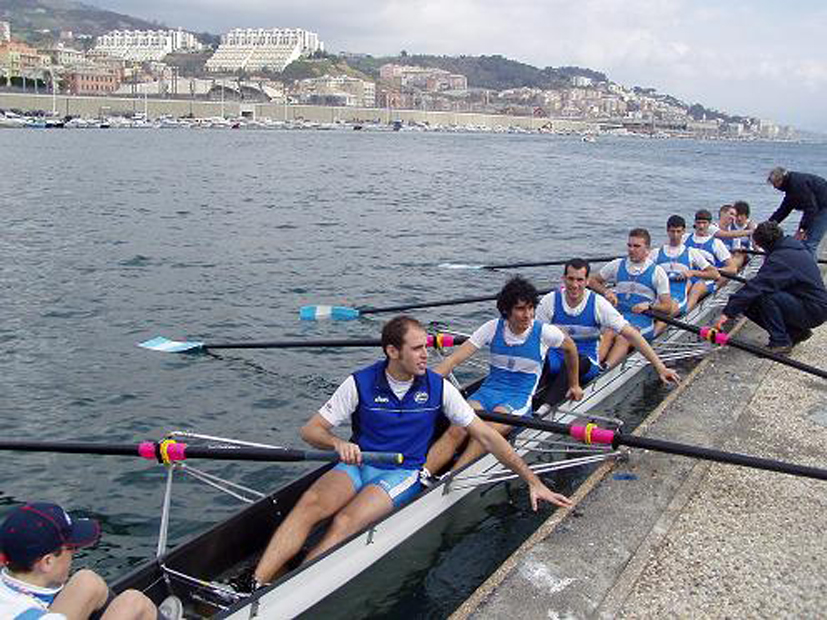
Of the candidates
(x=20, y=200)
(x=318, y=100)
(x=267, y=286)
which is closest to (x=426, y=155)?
(x=20, y=200)

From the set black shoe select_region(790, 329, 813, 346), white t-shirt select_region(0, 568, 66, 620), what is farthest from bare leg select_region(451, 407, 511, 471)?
black shoe select_region(790, 329, 813, 346)

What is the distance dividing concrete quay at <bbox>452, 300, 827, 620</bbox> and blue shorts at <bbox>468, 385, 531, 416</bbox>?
0.96 metres

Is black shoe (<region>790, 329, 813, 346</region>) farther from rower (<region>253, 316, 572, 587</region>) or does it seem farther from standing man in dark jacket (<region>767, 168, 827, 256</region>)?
rower (<region>253, 316, 572, 587</region>)

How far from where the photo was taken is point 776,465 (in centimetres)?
559

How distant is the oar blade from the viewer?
12741mm

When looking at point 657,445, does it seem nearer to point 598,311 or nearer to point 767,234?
point 598,311

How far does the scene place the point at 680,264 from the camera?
434 inches

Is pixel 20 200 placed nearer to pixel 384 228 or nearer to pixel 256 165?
pixel 384 228

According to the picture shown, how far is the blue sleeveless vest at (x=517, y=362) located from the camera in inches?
272

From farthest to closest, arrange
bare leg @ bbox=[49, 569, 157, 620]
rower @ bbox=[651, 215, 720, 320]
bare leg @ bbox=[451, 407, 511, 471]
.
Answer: rower @ bbox=[651, 215, 720, 320]
bare leg @ bbox=[451, 407, 511, 471]
bare leg @ bbox=[49, 569, 157, 620]

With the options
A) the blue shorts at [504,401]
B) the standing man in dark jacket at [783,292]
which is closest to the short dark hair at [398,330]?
the blue shorts at [504,401]

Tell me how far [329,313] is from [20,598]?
964 centimetres

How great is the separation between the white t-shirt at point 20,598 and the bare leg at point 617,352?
660 cm

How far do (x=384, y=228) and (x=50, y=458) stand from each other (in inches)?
734
